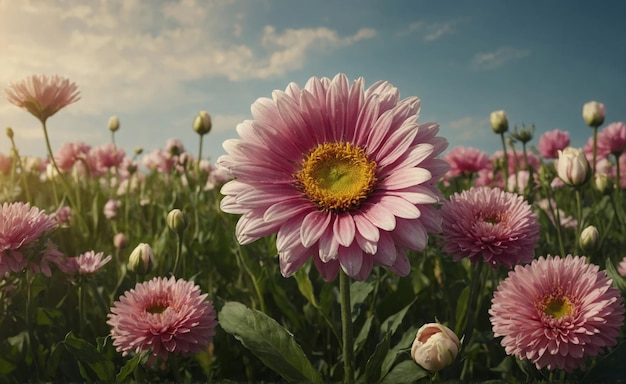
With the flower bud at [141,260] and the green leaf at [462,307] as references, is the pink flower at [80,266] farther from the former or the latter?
the green leaf at [462,307]

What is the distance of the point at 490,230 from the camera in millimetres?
1629

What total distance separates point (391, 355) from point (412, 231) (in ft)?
1.66

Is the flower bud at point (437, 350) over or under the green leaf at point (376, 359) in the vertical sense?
over

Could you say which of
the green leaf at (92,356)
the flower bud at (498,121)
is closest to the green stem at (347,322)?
the green leaf at (92,356)

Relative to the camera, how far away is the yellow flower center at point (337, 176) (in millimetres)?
1427

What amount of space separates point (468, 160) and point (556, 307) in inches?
92.1

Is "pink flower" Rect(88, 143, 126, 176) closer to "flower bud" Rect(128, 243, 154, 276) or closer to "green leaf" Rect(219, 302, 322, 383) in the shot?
"flower bud" Rect(128, 243, 154, 276)

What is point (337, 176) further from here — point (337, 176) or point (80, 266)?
point (80, 266)

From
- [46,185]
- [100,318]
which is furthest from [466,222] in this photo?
[46,185]

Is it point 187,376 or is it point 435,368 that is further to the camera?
point 187,376

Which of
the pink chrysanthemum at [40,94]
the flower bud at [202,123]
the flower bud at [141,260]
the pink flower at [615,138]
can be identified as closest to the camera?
the flower bud at [141,260]

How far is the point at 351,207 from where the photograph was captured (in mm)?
1423

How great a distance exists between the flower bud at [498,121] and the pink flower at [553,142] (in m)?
1.22

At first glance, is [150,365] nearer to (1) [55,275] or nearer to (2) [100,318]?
(2) [100,318]
